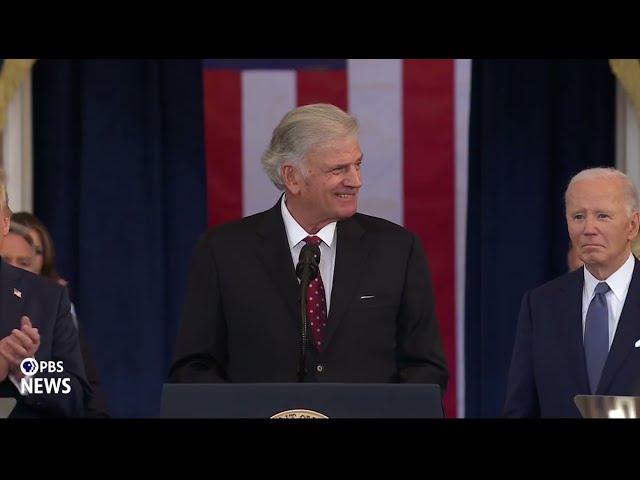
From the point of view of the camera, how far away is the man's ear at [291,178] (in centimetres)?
354

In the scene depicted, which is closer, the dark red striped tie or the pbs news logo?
the pbs news logo

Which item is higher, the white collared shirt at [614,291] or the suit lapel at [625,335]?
the white collared shirt at [614,291]

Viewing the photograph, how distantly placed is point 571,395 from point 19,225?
85.9 inches

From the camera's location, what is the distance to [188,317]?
3.45 metres

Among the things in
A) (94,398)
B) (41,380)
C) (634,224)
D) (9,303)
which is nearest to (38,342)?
(41,380)

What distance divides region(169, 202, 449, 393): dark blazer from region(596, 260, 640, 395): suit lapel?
17.1 inches

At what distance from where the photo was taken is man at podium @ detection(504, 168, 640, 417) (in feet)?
11.0

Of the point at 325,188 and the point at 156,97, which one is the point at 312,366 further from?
the point at 156,97

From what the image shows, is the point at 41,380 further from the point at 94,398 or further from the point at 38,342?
the point at 94,398

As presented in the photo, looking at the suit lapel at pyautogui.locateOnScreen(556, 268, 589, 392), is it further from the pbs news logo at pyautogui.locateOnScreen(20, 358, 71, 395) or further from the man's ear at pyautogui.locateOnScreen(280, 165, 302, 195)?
the pbs news logo at pyautogui.locateOnScreen(20, 358, 71, 395)

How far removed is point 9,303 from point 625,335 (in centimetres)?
174

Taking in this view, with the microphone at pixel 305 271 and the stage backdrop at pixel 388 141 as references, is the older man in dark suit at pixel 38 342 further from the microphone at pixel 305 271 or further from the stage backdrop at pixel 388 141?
the stage backdrop at pixel 388 141

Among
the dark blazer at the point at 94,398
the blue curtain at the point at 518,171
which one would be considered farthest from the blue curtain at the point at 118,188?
the blue curtain at the point at 518,171

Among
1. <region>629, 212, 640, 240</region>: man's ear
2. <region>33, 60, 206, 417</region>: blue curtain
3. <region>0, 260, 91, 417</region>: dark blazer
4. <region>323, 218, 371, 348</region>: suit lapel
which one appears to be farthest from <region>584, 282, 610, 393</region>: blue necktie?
<region>33, 60, 206, 417</region>: blue curtain
